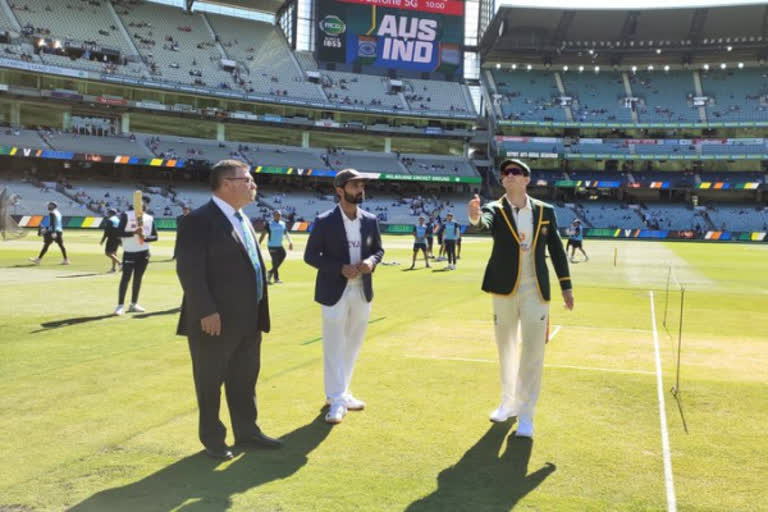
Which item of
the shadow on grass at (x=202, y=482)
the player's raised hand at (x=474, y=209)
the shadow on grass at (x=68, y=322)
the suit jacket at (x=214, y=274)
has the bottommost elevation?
the shadow on grass at (x=68, y=322)

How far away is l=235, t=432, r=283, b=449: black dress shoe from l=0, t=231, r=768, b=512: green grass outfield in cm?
8

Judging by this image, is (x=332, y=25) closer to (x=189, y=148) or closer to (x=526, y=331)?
(x=189, y=148)

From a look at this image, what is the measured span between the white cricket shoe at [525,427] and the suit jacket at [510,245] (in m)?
1.09

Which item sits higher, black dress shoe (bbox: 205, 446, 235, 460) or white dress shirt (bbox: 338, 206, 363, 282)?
white dress shirt (bbox: 338, 206, 363, 282)

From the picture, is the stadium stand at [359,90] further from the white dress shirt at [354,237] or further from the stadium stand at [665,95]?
the white dress shirt at [354,237]

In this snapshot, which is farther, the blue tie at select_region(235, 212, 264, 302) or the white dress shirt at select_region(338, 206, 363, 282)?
the white dress shirt at select_region(338, 206, 363, 282)

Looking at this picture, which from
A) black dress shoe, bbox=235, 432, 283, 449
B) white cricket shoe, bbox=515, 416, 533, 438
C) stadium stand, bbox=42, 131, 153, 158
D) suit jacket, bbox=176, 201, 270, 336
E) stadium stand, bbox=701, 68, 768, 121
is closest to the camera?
suit jacket, bbox=176, 201, 270, 336

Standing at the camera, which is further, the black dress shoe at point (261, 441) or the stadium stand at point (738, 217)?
the stadium stand at point (738, 217)

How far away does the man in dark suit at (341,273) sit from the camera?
19.9ft

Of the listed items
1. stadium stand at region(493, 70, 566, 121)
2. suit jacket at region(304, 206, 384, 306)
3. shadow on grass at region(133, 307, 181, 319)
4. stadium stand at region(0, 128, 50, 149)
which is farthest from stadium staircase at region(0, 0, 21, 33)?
suit jacket at region(304, 206, 384, 306)

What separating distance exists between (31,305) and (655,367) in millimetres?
11721

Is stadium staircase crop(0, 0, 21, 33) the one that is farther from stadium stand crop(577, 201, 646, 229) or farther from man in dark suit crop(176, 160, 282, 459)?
man in dark suit crop(176, 160, 282, 459)

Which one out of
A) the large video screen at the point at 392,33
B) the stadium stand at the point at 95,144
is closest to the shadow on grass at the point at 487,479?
the stadium stand at the point at 95,144

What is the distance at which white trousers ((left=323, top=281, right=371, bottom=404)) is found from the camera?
614 centimetres
